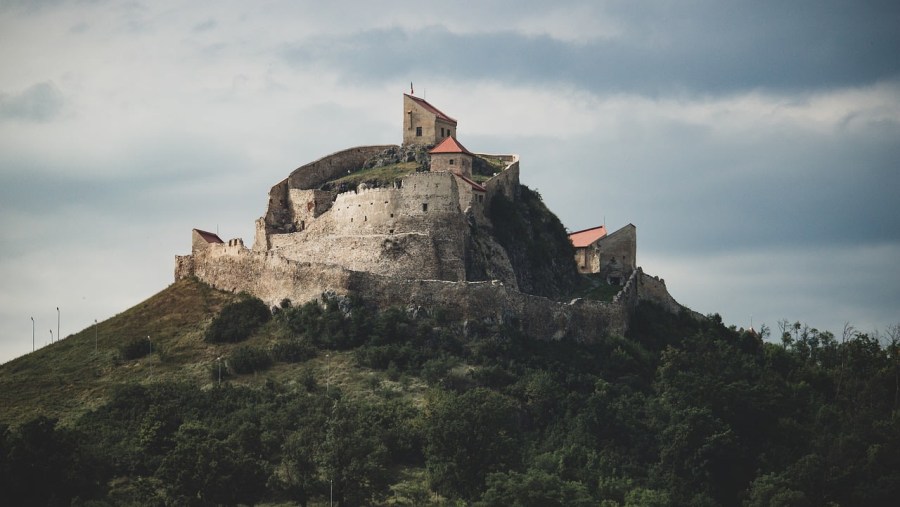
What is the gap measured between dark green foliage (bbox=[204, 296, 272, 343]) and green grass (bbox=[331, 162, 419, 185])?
39.3 feet

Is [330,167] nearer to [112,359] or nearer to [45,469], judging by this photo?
[112,359]

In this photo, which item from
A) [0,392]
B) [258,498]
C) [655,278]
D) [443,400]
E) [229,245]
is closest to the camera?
[258,498]

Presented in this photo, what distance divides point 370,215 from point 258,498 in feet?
75.4

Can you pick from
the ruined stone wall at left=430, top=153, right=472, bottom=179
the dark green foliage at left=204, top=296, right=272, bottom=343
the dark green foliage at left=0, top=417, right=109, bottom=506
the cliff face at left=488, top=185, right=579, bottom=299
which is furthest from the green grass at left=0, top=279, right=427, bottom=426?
the cliff face at left=488, top=185, right=579, bottom=299

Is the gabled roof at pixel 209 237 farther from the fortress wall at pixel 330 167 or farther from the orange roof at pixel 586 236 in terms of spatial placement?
the orange roof at pixel 586 236

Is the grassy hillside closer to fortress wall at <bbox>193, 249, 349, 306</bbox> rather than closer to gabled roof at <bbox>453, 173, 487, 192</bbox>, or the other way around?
fortress wall at <bbox>193, 249, 349, 306</bbox>

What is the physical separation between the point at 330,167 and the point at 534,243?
13.7 meters

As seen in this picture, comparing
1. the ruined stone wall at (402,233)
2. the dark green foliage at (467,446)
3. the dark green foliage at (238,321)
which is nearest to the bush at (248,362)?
the dark green foliage at (238,321)

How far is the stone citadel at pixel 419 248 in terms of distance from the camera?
95.3m

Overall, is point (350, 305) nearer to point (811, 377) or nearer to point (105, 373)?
point (105, 373)

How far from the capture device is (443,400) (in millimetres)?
87625

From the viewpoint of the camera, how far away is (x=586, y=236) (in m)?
115

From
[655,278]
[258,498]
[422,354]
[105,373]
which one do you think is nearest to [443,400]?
[422,354]

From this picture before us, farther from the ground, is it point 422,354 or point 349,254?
point 349,254
